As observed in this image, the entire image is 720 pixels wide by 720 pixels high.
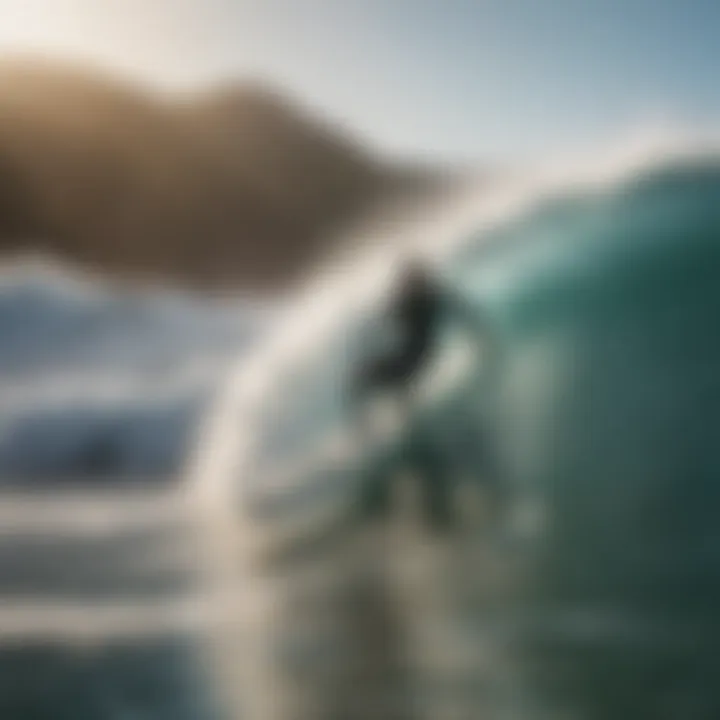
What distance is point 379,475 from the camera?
134cm

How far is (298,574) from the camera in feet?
4.34

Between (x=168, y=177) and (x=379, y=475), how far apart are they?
39cm

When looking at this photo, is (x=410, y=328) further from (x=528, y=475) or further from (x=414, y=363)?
(x=528, y=475)

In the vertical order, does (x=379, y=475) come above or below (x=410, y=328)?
below

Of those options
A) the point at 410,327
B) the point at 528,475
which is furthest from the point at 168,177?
the point at 528,475

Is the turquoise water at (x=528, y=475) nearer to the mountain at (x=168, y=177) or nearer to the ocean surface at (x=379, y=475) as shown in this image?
the ocean surface at (x=379, y=475)

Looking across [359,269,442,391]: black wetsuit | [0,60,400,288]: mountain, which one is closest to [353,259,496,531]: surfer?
[359,269,442,391]: black wetsuit

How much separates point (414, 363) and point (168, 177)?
329 mm

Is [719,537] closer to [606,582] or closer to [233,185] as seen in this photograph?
[606,582]

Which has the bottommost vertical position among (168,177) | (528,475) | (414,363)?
(528,475)

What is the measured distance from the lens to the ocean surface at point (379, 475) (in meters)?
1.28

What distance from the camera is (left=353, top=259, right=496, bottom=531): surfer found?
1.33 metres

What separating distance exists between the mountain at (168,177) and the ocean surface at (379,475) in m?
0.05

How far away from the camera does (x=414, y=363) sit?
1347mm
